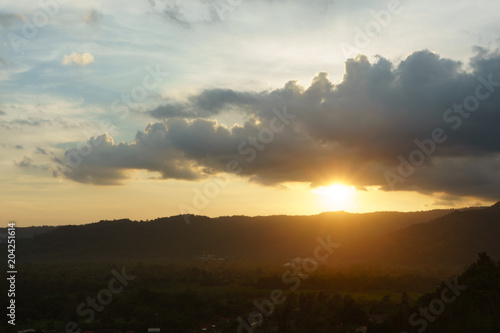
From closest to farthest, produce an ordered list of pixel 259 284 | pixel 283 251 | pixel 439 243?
pixel 259 284 < pixel 439 243 < pixel 283 251

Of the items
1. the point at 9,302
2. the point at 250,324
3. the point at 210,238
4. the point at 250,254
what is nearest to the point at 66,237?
the point at 210,238

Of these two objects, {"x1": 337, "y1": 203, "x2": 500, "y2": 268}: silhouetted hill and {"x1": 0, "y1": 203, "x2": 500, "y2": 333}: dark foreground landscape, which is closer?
{"x1": 0, "y1": 203, "x2": 500, "y2": 333}: dark foreground landscape

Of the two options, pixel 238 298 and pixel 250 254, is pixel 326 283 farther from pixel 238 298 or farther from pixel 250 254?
pixel 250 254

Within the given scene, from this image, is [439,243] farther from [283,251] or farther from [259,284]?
[283,251]

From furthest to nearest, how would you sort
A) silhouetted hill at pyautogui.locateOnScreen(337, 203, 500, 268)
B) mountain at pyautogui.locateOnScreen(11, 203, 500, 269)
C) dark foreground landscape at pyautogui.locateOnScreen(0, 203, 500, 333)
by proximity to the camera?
mountain at pyautogui.locateOnScreen(11, 203, 500, 269) < silhouetted hill at pyautogui.locateOnScreen(337, 203, 500, 268) < dark foreground landscape at pyautogui.locateOnScreen(0, 203, 500, 333)

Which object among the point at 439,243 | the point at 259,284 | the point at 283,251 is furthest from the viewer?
the point at 283,251

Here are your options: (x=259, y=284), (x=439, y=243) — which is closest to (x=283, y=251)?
(x=439, y=243)

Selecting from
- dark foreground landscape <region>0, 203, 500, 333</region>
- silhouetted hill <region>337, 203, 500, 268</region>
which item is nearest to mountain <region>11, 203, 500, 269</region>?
silhouetted hill <region>337, 203, 500, 268</region>

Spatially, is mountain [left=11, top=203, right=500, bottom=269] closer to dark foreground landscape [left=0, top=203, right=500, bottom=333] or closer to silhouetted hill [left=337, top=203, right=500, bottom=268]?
silhouetted hill [left=337, top=203, right=500, bottom=268]
